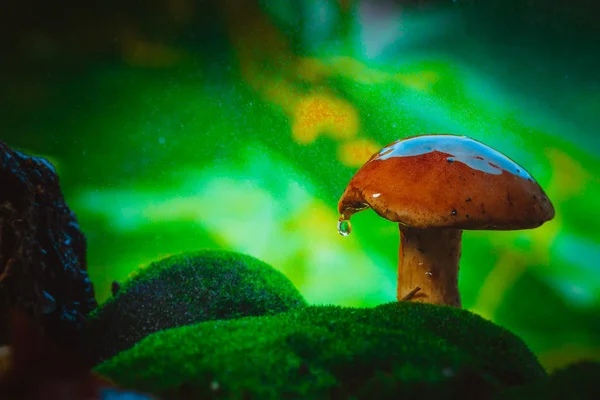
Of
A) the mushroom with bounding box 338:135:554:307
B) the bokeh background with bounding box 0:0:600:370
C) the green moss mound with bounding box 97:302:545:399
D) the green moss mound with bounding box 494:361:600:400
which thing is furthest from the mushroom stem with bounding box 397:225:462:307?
the bokeh background with bounding box 0:0:600:370

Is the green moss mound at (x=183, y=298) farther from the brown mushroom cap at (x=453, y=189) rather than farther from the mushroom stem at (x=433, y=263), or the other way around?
the brown mushroom cap at (x=453, y=189)

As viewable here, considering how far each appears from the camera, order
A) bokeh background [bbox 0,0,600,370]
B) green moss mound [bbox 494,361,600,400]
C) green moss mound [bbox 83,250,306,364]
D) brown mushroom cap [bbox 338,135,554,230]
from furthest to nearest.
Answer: bokeh background [bbox 0,0,600,370]
green moss mound [bbox 83,250,306,364]
brown mushroom cap [bbox 338,135,554,230]
green moss mound [bbox 494,361,600,400]

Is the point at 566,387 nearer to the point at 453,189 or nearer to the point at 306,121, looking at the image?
the point at 453,189

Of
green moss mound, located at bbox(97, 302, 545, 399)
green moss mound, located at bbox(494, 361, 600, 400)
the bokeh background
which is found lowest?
green moss mound, located at bbox(494, 361, 600, 400)

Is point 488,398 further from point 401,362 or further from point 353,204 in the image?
point 353,204

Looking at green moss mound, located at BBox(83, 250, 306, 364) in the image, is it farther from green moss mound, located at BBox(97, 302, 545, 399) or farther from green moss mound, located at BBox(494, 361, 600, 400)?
green moss mound, located at BBox(494, 361, 600, 400)

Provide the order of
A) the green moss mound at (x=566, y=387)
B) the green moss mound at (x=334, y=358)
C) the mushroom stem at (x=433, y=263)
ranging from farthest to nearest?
1. the mushroom stem at (x=433, y=263)
2. the green moss mound at (x=334, y=358)
3. the green moss mound at (x=566, y=387)

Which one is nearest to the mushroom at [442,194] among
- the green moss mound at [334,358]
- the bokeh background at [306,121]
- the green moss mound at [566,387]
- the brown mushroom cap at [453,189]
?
the brown mushroom cap at [453,189]

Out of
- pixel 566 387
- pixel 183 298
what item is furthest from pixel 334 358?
pixel 183 298
